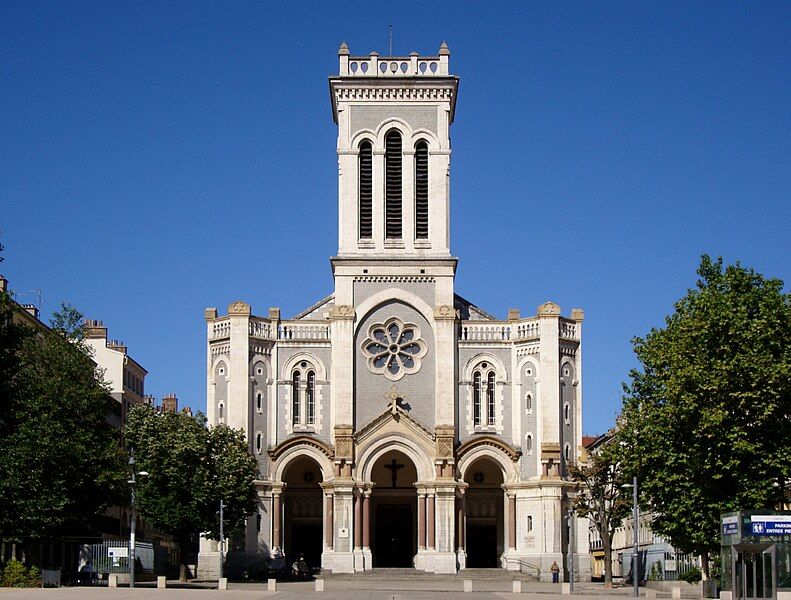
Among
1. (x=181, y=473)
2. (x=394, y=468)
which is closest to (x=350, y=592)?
(x=181, y=473)

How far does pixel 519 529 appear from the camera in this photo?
8969cm

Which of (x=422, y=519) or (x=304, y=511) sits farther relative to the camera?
(x=304, y=511)

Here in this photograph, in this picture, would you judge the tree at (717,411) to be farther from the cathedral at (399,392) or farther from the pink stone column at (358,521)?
the pink stone column at (358,521)

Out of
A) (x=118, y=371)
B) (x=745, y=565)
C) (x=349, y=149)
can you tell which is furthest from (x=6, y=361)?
(x=118, y=371)

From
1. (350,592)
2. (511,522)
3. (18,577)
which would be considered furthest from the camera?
(511,522)

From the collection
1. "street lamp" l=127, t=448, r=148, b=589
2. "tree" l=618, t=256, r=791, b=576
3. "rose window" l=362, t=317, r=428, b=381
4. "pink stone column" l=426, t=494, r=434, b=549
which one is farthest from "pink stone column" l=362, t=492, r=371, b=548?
"tree" l=618, t=256, r=791, b=576

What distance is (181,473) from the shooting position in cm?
7850

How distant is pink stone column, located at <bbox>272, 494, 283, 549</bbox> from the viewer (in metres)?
89.0

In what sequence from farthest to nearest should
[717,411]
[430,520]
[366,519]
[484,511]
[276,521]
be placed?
[484,511] → [276,521] → [366,519] → [430,520] → [717,411]

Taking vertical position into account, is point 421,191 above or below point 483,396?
above

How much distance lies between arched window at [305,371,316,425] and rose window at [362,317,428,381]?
3828mm

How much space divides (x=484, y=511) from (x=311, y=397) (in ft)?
46.0

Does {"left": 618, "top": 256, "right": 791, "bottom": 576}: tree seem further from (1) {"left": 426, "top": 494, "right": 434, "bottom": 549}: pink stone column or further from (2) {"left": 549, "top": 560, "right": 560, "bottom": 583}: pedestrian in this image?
(1) {"left": 426, "top": 494, "right": 434, "bottom": 549}: pink stone column

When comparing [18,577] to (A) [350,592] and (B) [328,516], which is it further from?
(B) [328,516]
